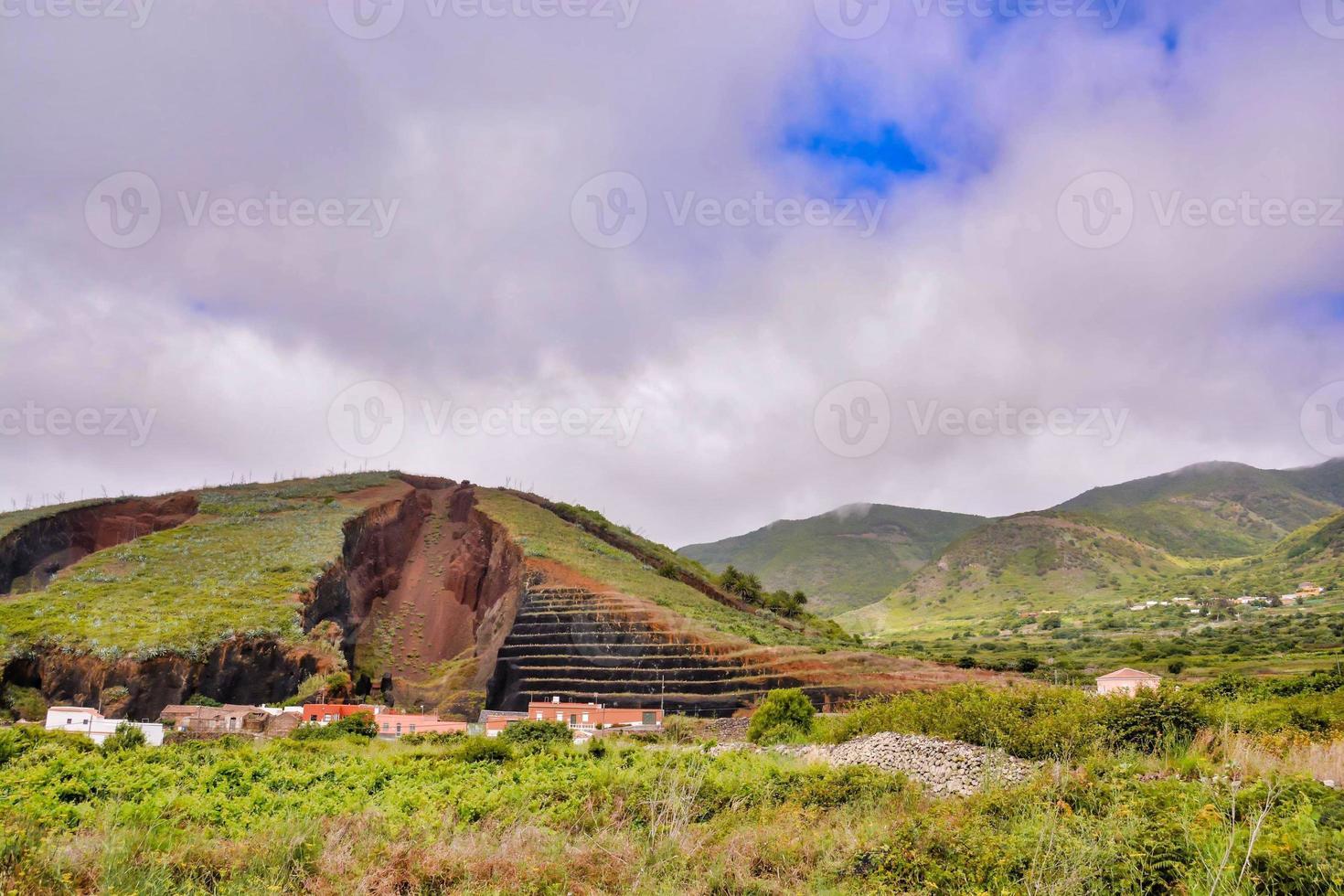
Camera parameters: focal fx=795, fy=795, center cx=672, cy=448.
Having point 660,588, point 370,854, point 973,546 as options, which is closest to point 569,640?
point 660,588

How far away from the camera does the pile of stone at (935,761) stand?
13.8m

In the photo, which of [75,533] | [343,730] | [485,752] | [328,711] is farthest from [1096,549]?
[75,533]

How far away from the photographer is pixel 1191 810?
28.9ft

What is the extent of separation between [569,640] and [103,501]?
48.2 metres

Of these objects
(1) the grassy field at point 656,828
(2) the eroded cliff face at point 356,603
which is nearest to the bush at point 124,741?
(1) the grassy field at point 656,828

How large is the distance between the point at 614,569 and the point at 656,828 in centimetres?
4609

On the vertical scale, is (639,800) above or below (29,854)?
below

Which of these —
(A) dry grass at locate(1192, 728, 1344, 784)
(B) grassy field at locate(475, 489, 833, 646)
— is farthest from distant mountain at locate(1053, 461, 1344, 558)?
(A) dry grass at locate(1192, 728, 1344, 784)

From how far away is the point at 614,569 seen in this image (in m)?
55.6

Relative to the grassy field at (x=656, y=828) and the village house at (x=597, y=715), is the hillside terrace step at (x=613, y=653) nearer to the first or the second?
the village house at (x=597, y=715)

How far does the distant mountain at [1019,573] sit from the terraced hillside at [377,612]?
2258 inches

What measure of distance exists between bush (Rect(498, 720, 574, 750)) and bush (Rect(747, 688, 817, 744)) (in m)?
6.83

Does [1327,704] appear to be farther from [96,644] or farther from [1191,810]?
[96,644]

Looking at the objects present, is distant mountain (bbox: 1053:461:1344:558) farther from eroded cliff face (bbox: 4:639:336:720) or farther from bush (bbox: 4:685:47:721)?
bush (bbox: 4:685:47:721)
